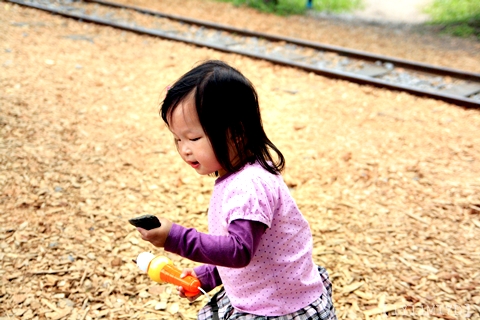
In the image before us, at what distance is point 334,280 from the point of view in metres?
3.02

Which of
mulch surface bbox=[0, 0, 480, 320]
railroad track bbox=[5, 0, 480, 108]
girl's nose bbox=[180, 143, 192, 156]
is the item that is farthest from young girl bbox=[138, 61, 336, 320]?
railroad track bbox=[5, 0, 480, 108]

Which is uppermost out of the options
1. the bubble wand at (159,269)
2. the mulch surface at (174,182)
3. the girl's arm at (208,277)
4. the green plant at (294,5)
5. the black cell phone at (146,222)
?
the green plant at (294,5)

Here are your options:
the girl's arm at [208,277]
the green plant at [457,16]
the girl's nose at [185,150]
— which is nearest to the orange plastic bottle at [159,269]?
the girl's arm at [208,277]

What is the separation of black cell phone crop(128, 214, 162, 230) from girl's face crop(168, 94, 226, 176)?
0.29m

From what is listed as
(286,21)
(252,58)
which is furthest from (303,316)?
(286,21)

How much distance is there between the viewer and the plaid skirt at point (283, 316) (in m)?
1.79

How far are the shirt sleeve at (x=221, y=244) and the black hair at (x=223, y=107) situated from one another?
10.6 inches

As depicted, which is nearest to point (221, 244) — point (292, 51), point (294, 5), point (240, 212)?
point (240, 212)

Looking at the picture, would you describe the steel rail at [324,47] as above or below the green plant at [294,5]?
below

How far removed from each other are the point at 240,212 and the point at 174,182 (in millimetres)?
2506

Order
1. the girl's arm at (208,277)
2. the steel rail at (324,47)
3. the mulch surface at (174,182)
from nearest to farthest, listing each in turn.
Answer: the girl's arm at (208,277) < the mulch surface at (174,182) < the steel rail at (324,47)

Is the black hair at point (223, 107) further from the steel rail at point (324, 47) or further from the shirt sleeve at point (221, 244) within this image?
the steel rail at point (324, 47)

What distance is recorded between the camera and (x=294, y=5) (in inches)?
449

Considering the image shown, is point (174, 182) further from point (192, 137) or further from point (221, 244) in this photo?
point (221, 244)
